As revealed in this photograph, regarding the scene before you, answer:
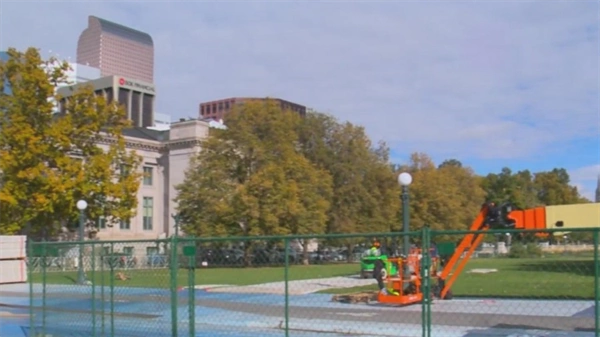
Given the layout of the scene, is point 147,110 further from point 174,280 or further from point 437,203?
point 174,280

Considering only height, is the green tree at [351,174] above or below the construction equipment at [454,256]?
above

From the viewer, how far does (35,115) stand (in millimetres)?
47188

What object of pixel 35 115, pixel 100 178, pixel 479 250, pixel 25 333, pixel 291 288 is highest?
pixel 35 115

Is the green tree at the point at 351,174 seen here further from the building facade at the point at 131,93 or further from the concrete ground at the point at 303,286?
the building facade at the point at 131,93

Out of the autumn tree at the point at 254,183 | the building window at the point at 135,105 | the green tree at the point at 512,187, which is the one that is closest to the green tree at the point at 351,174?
the autumn tree at the point at 254,183

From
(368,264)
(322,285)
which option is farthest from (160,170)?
(368,264)

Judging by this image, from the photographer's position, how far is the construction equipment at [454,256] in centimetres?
1191

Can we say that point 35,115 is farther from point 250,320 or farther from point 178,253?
point 178,253

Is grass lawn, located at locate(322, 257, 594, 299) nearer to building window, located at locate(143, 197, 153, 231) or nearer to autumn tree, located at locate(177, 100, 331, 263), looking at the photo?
autumn tree, located at locate(177, 100, 331, 263)

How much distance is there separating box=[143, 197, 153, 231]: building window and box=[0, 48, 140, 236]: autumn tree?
31.2 meters

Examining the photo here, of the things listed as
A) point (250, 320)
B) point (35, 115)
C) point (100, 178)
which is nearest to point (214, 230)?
point (100, 178)

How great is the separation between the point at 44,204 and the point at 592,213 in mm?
38439

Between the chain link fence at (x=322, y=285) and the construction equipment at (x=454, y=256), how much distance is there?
0.06m

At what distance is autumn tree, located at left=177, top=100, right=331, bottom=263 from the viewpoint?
5266cm
